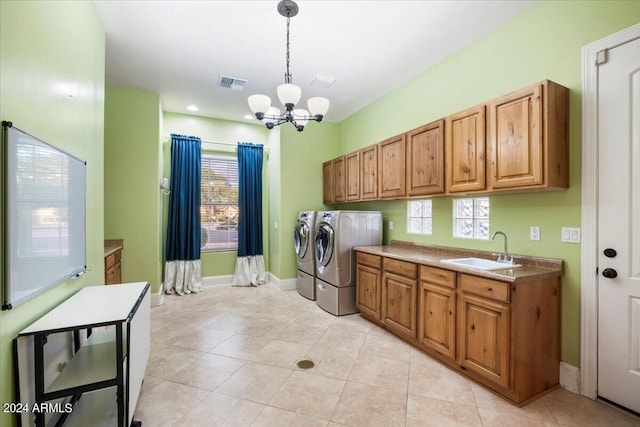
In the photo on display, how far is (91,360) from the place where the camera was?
1690 mm

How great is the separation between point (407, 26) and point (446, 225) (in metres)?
2.09

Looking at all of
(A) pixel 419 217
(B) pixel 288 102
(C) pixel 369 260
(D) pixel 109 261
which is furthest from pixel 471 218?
(D) pixel 109 261

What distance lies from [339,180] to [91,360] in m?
3.85

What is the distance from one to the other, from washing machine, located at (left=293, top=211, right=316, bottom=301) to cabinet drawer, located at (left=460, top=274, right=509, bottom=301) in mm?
2525

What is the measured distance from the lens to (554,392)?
7.11 feet

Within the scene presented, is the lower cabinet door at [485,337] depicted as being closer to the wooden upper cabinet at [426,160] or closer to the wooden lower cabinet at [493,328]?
the wooden lower cabinet at [493,328]

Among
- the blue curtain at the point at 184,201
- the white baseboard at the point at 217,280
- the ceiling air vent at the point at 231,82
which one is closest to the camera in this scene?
the ceiling air vent at the point at 231,82

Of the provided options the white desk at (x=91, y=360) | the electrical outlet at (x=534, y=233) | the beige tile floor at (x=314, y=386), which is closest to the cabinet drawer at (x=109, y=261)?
the beige tile floor at (x=314, y=386)

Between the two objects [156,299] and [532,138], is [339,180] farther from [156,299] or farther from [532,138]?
[156,299]

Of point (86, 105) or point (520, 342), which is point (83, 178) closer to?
point (86, 105)

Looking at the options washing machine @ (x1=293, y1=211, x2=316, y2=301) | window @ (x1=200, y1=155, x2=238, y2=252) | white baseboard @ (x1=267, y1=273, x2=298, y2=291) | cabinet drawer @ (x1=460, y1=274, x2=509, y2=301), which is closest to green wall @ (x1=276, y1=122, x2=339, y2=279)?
white baseboard @ (x1=267, y1=273, x2=298, y2=291)

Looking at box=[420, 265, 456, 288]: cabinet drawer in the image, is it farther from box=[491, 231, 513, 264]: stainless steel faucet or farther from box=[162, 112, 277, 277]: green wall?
box=[162, 112, 277, 277]: green wall

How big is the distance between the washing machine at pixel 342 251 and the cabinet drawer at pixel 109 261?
2541mm

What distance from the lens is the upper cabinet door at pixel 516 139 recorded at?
7.00ft
